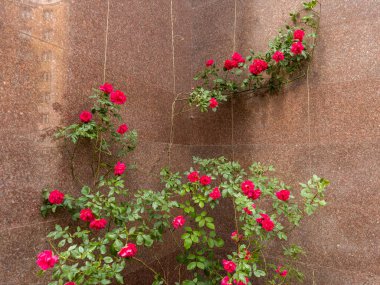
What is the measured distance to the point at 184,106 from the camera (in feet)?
9.73

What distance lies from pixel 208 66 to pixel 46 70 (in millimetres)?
1318

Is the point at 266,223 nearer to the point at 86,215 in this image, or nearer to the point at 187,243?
the point at 187,243

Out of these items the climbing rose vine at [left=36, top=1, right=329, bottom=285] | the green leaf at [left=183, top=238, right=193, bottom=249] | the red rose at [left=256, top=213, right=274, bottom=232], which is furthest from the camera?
the green leaf at [left=183, top=238, right=193, bottom=249]

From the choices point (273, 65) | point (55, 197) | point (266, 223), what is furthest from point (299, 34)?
point (55, 197)

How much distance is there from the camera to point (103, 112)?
2070mm

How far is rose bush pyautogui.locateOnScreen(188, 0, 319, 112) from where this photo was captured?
95.0 inches

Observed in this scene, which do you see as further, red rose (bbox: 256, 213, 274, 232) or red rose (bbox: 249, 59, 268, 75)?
red rose (bbox: 249, 59, 268, 75)

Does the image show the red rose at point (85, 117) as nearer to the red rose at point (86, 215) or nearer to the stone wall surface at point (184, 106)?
the stone wall surface at point (184, 106)

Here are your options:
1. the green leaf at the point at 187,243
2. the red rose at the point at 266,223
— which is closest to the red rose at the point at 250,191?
the red rose at the point at 266,223

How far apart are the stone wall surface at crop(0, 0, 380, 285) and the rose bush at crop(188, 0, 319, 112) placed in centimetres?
9

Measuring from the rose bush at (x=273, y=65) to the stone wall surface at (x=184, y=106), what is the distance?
0.30ft

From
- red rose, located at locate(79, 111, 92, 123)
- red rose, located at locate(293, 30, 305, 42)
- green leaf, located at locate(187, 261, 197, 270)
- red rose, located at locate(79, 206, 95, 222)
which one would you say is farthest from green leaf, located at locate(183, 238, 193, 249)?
red rose, located at locate(293, 30, 305, 42)

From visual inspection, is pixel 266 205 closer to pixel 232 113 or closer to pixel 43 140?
pixel 232 113

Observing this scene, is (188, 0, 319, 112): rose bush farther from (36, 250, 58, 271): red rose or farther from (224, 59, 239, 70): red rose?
(36, 250, 58, 271): red rose
